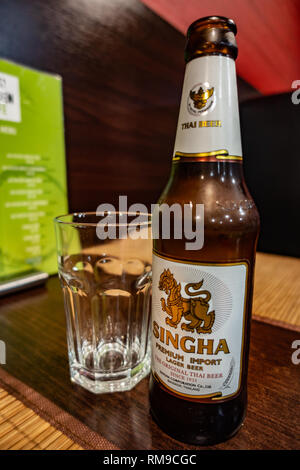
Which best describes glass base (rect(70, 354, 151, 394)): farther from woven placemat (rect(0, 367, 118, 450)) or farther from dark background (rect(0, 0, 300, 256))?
dark background (rect(0, 0, 300, 256))

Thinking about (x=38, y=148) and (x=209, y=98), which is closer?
Result: (x=209, y=98)

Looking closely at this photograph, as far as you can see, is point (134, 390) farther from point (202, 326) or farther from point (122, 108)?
point (122, 108)

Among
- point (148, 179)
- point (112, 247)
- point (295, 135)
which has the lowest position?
point (112, 247)

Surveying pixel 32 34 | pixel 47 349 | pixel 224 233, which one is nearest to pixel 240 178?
pixel 224 233

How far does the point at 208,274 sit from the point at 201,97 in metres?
0.17

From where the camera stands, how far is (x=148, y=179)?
1.08 m

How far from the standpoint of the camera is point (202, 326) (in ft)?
0.92

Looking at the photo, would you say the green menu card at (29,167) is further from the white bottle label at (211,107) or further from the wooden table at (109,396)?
the white bottle label at (211,107)

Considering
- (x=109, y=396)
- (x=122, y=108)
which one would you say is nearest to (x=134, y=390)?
(x=109, y=396)

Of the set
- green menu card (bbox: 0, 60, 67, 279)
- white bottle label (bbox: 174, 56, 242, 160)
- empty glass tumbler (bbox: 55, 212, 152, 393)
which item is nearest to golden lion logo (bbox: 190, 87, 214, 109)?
white bottle label (bbox: 174, 56, 242, 160)

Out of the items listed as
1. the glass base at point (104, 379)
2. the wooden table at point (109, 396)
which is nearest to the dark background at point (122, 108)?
the wooden table at point (109, 396)

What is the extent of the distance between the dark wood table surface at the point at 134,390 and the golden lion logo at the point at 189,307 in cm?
10
